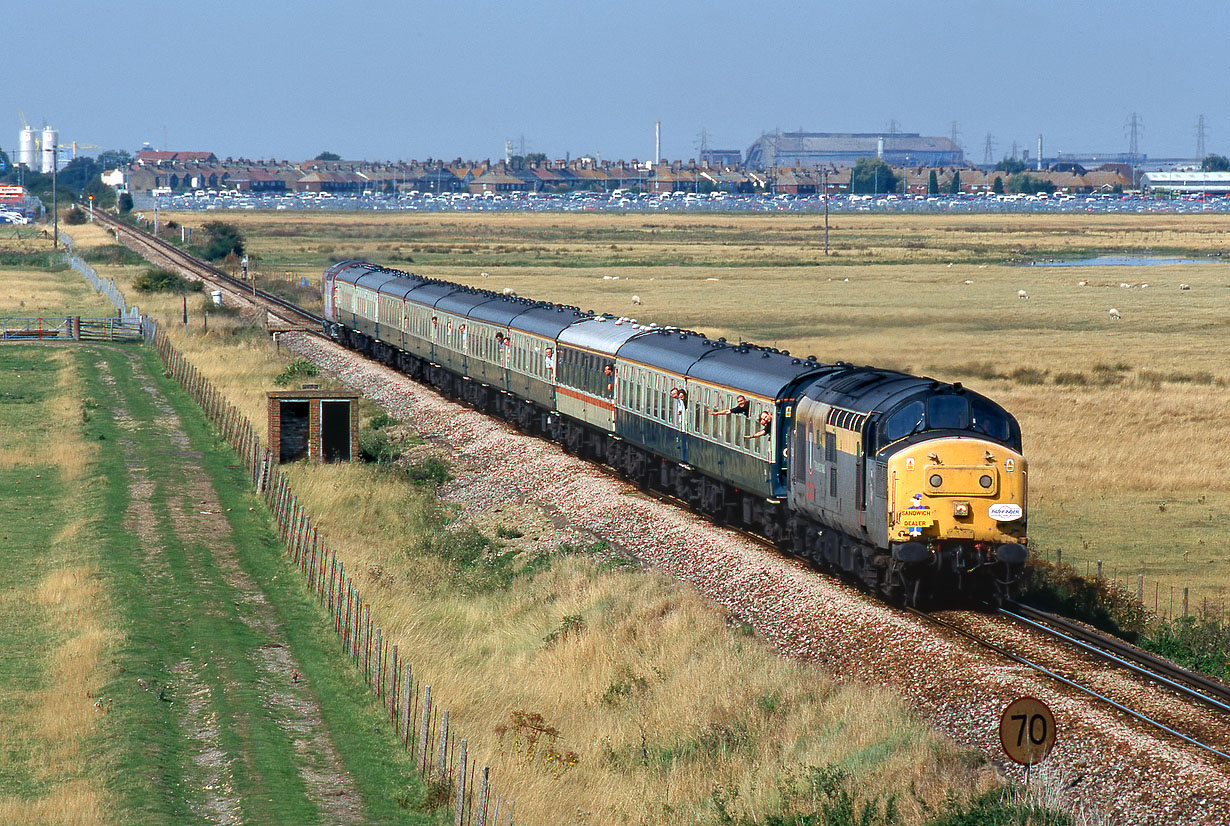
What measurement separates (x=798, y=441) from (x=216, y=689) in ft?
36.2

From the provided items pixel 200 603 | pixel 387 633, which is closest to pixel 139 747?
pixel 387 633

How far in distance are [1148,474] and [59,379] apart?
43.0m

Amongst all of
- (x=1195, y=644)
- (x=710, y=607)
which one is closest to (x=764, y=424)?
(x=710, y=607)

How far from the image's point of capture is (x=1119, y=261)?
143375 mm

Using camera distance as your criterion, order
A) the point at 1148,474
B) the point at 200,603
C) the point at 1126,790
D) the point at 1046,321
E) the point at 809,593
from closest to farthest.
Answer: the point at 1126,790 → the point at 809,593 → the point at 200,603 → the point at 1148,474 → the point at 1046,321

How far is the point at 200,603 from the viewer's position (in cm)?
2744

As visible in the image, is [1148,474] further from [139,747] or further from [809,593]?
[139,747]

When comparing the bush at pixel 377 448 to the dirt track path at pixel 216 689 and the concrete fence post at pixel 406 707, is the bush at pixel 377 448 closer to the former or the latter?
the dirt track path at pixel 216 689

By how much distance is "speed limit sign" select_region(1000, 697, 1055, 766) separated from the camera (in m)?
13.8

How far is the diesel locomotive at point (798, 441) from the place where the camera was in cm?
2320

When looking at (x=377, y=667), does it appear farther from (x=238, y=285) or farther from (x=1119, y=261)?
(x=1119, y=261)

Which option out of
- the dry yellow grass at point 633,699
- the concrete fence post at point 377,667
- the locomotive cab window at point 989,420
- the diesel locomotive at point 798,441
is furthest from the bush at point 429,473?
the locomotive cab window at point 989,420

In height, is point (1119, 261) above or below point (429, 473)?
above

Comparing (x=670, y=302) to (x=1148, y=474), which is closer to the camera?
(x=1148, y=474)
